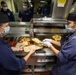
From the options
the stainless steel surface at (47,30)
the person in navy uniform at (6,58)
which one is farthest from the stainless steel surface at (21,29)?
the person in navy uniform at (6,58)

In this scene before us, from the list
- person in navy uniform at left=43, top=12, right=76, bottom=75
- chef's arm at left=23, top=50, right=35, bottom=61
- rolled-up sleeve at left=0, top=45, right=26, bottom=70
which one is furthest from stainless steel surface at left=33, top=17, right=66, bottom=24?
rolled-up sleeve at left=0, top=45, right=26, bottom=70

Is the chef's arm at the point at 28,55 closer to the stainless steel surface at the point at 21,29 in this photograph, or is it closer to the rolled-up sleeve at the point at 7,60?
the rolled-up sleeve at the point at 7,60

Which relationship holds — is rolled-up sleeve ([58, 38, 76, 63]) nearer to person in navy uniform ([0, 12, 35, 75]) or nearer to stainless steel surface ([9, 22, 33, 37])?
person in navy uniform ([0, 12, 35, 75])

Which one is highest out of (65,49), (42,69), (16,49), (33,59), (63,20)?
(63,20)

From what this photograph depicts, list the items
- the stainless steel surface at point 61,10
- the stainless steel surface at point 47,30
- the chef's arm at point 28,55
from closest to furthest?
the chef's arm at point 28,55 → the stainless steel surface at point 61,10 → the stainless steel surface at point 47,30

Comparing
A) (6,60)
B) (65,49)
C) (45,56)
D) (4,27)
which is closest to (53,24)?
(45,56)

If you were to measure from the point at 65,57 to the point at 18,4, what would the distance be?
2283 millimetres

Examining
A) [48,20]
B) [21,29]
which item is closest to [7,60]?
[21,29]

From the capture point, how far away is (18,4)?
3.23m

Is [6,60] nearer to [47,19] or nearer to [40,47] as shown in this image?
[40,47]

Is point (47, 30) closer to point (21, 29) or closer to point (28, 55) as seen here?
point (21, 29)

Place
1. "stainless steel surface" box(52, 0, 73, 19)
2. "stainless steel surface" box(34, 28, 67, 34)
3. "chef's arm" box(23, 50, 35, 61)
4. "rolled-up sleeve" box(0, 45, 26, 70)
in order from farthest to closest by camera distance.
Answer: "stainless steel surface" box(34, 28, 67, 34), "stainless steel surface" box(52, 0, 73, 19), "chef's arm" box(23, 50, 35, 61), "rolled-up sleeve" box(0, 45, 26, 70)

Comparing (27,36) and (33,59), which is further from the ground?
(27,36)

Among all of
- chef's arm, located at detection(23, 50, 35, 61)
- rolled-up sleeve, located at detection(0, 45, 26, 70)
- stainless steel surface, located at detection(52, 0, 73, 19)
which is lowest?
chef's arm, located at detection(23, 50, 35, 61)
